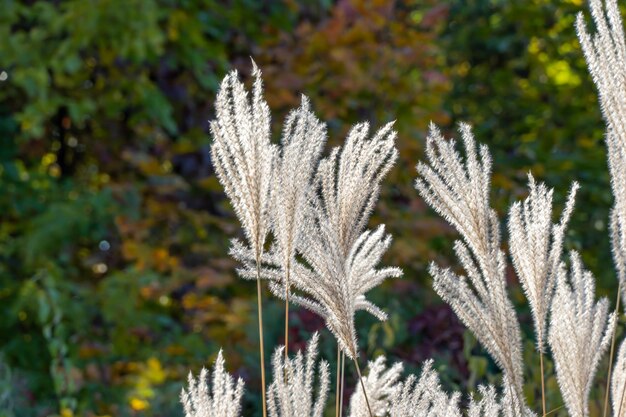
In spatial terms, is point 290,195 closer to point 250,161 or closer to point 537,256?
point 250,161

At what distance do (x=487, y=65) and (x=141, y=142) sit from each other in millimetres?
2822

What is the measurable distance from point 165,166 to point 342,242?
202 inches

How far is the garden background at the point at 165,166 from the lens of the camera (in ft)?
18.5

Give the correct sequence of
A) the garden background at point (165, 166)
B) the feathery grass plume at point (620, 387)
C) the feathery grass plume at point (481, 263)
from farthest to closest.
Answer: the garden background at point (165, 166) → the feathery grass plume at point (620, 387) → the feathery grass plume at point (481, 263)

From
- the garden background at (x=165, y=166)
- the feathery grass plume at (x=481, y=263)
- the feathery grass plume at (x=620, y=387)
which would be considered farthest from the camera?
the garden background at (x=165, y=166)

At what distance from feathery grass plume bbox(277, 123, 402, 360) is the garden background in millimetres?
2792

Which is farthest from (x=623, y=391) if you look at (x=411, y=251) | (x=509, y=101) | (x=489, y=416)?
(x=509, y=101)

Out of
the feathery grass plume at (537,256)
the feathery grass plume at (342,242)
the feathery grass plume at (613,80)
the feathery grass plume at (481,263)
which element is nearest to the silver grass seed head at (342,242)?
the feathery grass plume at (342,242)

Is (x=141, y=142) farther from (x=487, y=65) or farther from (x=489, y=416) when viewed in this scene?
(x=489, y=416)

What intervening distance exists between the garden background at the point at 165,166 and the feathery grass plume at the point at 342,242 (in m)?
2.79

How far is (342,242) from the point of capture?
180 centimetres

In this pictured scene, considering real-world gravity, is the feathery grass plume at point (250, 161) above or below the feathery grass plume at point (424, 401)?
above

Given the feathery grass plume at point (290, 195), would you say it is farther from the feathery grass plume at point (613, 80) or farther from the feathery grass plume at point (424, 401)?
the feathery grass plume at point (613, 80)

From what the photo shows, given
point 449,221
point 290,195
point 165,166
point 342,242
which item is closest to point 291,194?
point 290,195
